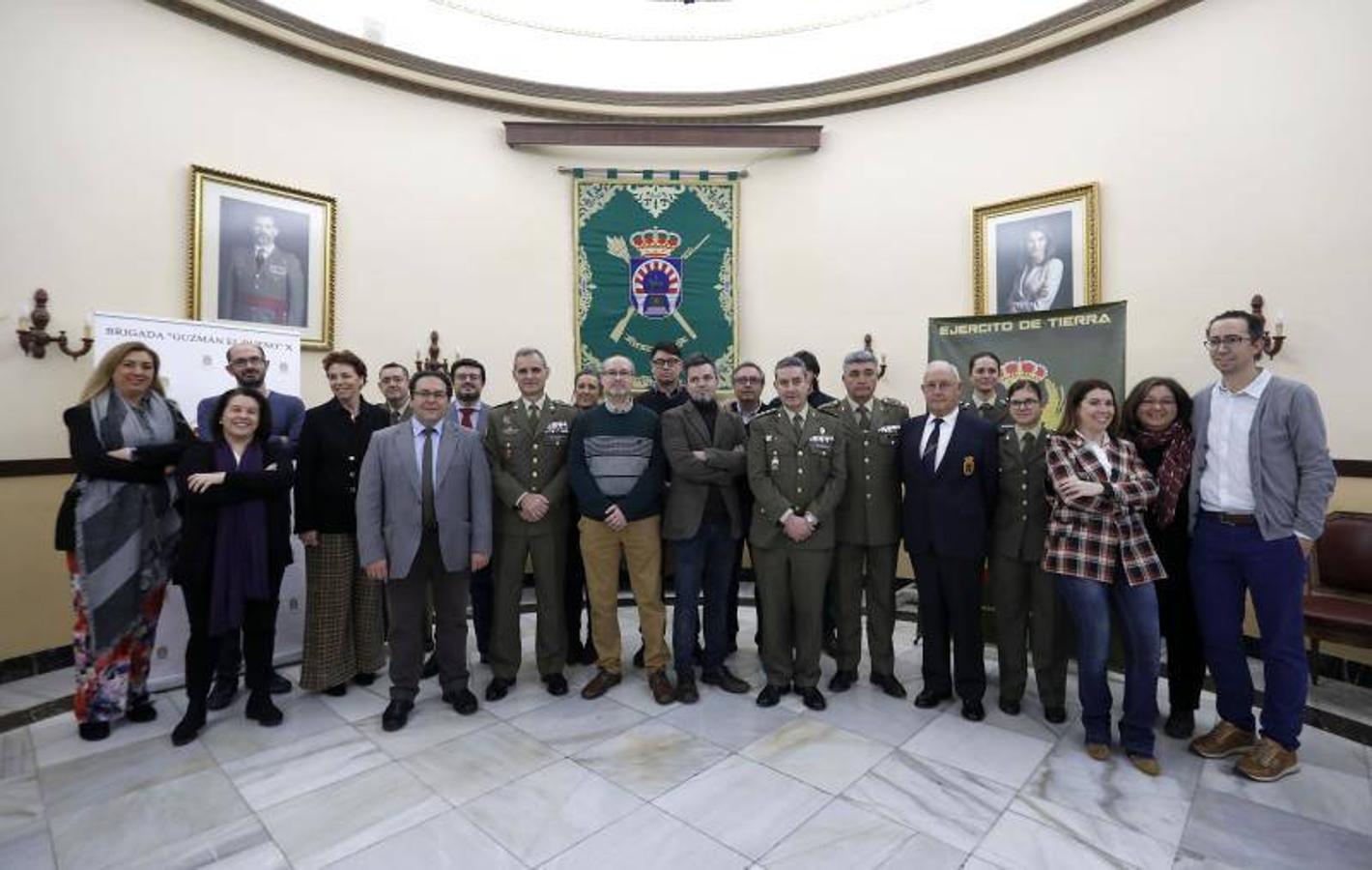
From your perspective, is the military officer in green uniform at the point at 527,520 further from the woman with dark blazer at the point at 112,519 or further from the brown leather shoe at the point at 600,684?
the woman with dark blazer at the point at 112,519

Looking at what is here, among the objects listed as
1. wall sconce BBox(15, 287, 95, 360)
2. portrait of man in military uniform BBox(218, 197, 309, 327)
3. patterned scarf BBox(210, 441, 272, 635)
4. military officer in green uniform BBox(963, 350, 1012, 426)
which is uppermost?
portrait of man in military uniform BBox(218, 197, 309, 327)

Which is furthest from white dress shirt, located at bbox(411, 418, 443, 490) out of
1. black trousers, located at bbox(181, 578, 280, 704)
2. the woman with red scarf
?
the woman with red scarf

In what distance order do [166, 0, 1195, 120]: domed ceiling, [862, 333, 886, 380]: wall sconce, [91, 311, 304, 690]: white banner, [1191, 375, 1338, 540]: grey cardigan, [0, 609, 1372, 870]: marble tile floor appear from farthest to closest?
[862, 333, 886, 380]: wall sconce, [166, 0, 1195, 120]: domed ceiling, [91, 311, 304, 690]: white banner, [1191, 375, 1338, 540]: grey cardigan, [0, 609, 1372, 870]: marble tile floor

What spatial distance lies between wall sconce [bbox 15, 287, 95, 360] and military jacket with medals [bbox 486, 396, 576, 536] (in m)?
2.70

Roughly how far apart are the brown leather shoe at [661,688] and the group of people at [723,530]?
17 millimetres

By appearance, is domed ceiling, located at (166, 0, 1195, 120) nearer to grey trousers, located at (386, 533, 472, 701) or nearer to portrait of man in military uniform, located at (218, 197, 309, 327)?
portrait of man in military uniform, located at (218, 197, 309, 327)

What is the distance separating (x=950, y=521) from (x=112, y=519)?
365cm

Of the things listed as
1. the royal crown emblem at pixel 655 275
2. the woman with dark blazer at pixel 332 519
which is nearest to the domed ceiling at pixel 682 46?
the royal crown emblem at pixel 655 275

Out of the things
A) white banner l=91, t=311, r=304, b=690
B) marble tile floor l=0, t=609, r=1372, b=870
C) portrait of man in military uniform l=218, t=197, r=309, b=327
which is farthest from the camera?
portrait of man in military uniform l=218, t=197, r=309, b=327

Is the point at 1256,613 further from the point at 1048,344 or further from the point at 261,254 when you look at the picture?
the point at 261,254

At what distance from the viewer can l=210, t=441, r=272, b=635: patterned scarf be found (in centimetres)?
265

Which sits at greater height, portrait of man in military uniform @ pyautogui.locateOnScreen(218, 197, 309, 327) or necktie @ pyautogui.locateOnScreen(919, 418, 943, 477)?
portrait of man in military uniform @ pyautogui.locateOnScreen(218, 197, 309, 327)

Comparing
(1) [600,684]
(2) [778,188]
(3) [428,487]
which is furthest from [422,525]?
(2) [778,188]

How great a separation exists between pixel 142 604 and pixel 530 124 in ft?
14.7
